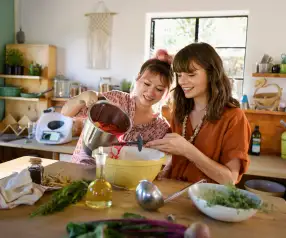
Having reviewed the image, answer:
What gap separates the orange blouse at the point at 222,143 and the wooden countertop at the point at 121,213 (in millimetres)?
257

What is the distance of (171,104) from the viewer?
159 centimetres

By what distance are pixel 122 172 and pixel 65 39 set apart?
2664mm

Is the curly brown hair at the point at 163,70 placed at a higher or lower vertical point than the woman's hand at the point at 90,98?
higher

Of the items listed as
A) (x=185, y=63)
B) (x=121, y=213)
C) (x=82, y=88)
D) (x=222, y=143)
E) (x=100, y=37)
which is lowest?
(x=121, y=213)

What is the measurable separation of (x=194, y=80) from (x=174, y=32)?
202 centimetres

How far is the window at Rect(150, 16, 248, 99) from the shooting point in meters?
3.05

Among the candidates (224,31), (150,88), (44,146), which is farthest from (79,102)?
(224,31)

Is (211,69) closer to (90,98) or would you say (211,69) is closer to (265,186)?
(90,98)

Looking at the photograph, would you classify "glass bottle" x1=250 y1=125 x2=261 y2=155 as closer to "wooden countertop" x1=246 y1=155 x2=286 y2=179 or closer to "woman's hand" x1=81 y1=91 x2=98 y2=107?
"wooden countertop" x1=246 y1=155 x2=286 y2=179

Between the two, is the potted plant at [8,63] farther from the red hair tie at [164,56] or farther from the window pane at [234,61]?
the red hair tie at [164,56]

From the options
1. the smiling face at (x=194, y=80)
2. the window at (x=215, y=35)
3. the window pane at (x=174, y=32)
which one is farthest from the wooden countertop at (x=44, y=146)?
the smiling face at (x=194, y=80)

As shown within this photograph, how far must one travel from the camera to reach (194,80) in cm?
136

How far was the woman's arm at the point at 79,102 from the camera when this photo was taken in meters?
1.31

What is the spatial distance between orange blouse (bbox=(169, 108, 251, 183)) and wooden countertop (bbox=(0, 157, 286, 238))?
10.1 inches
